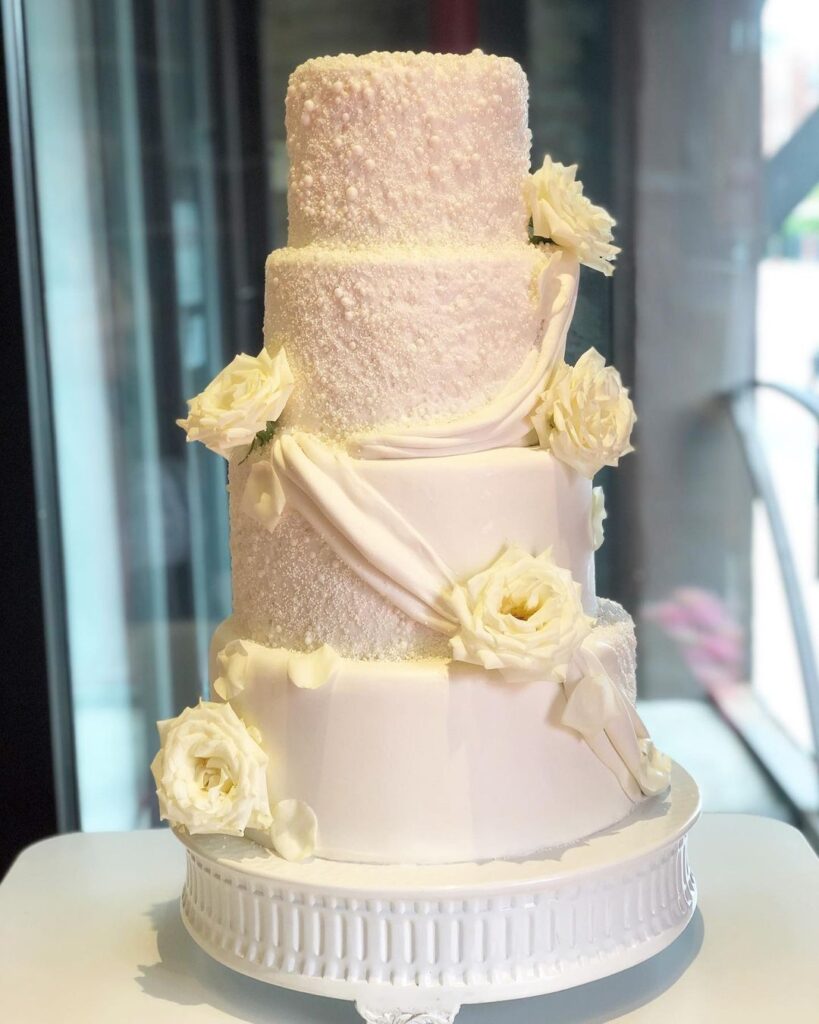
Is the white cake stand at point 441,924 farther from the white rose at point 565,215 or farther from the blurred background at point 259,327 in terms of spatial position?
the blurred background at point 259,327

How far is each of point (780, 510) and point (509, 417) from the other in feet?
5.49

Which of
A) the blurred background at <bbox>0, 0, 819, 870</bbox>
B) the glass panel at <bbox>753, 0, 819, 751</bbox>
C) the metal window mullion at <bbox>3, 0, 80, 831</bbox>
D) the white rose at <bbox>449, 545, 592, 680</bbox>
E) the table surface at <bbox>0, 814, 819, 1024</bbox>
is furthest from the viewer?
the glass panel at <bbox>753, 0, 819, 751</bbox>

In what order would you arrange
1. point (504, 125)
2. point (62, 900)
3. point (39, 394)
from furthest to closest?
point (39, 394), point (62, 900), point (504, 125)

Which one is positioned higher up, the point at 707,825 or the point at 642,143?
the point at 642,143

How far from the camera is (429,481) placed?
1.31 metres

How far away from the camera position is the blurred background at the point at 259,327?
8.26 feet

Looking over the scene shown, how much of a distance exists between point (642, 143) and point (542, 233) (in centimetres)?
142

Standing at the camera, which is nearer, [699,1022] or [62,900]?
[699,1022]

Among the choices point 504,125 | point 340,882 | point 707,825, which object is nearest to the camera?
point 340,882

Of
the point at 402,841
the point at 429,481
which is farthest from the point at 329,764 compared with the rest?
the point at 429,481

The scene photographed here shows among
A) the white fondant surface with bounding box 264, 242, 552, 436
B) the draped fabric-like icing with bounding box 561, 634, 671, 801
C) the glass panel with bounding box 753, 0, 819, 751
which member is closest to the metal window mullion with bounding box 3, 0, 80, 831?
the white fondant surface with bounding box 264, 242, 552, 436

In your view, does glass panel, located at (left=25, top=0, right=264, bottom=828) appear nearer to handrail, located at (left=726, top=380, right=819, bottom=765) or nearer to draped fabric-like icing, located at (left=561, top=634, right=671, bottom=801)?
handrail, located at (left=726, top=380, right=819, bottom=765)

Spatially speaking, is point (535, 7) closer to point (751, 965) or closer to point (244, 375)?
point (244, 375)

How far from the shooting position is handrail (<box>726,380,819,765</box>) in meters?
2.79
